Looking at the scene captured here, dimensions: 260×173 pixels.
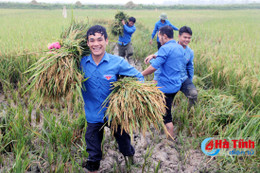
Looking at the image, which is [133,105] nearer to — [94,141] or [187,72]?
[94,141]

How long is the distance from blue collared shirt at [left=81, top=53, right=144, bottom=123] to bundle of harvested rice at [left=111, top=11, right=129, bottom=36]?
3.96 metres

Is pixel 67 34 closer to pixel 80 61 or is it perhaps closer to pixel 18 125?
pixel 80 61

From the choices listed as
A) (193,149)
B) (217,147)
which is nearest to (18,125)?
(193,149)

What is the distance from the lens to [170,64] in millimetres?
2561

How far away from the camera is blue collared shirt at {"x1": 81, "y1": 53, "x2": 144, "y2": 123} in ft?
6.08

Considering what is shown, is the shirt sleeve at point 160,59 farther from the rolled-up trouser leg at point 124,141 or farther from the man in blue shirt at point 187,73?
the rolled-up trouser leg at point 124,141

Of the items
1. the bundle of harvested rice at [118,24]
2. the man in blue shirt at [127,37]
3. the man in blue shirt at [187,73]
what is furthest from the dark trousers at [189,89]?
the bundle of harvested rice at [118,24]

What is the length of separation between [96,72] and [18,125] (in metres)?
1.20

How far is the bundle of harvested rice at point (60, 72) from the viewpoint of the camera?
66.3 inches

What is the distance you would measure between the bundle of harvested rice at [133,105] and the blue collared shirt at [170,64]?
0.78 metres

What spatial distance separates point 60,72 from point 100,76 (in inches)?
13.8

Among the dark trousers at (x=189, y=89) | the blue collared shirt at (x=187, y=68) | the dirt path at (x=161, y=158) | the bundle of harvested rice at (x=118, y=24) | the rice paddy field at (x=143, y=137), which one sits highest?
the bundle of harvested rice at (x=118, y=24)

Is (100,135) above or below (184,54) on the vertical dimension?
below

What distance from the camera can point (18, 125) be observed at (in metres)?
2.30
